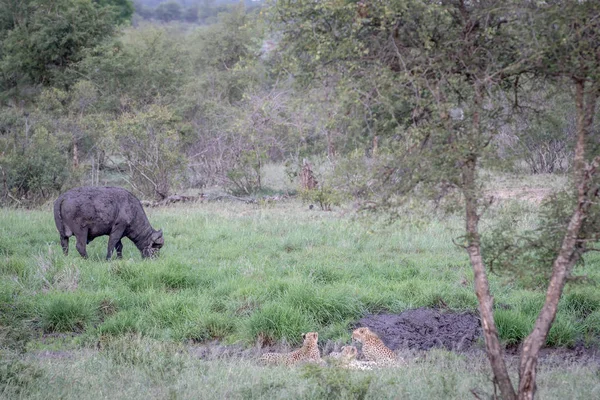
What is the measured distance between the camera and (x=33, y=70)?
98.1 ft

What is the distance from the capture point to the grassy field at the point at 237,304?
20.7 feet

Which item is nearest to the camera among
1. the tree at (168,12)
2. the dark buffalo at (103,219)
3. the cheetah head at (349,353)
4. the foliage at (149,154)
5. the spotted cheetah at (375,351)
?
the cheetah head at (349,353)

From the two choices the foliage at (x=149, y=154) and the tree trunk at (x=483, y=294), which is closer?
the tree trunk at (x=483, y=294)

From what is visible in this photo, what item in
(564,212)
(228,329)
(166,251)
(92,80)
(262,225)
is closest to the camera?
(564,212)

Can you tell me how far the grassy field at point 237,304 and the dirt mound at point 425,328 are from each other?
13.2 inches

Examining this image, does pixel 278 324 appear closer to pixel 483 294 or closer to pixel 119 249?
pixel 483 294

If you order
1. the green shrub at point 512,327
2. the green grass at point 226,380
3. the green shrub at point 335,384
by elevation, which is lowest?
the green shrub at point 512,327

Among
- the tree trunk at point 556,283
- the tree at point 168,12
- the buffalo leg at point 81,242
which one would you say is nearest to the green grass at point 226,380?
the tree trunk at point 556,283

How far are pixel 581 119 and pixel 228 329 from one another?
5548 millimetres

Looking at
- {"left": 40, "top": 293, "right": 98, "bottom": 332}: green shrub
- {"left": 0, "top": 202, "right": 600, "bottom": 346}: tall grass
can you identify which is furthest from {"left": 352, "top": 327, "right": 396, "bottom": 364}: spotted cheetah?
{"left": 40, "top": 293, "right": 98, "bottom": 332}: green shrub

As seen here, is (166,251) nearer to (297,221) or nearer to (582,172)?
(297,221)

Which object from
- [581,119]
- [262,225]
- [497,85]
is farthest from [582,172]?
[262,225]

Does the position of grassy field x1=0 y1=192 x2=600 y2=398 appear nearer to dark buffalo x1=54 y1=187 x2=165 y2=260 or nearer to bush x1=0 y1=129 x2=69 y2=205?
dark buffalo x1=54 y1=187 x2=165 y2=260

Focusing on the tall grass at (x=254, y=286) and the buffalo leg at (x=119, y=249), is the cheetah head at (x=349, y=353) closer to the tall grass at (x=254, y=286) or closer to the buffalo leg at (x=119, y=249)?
the tall grass at (x=254, y=286)
